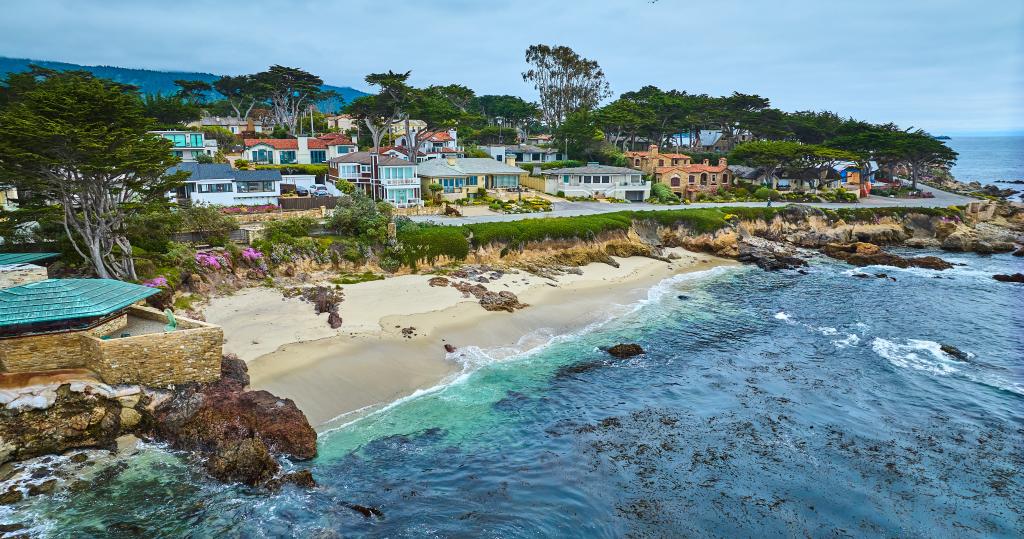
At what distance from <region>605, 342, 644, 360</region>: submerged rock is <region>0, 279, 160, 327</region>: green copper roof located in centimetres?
2252

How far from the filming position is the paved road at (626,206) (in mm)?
53281

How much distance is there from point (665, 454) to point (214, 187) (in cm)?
4417

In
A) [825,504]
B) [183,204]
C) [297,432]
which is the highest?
[183,204]

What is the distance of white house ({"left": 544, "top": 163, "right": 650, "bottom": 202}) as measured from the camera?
248 ft

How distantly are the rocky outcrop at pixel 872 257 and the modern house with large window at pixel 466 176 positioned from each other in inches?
1447

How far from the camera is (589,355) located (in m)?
31.0

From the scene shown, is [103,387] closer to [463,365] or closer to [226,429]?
[226,429]

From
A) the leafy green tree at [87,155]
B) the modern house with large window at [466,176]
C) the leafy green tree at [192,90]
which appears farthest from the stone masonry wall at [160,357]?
the leafy green tree at [192,90]

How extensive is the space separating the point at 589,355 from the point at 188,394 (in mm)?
18689

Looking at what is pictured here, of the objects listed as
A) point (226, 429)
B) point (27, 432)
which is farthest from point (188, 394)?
point (27, 432)

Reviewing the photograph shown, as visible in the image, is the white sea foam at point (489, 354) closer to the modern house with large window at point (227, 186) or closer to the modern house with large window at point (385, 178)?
the modern house with large window at point (385, 178)

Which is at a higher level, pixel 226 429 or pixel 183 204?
pixel 183 204

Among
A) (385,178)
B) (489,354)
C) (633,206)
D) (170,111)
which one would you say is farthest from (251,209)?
(633,206)

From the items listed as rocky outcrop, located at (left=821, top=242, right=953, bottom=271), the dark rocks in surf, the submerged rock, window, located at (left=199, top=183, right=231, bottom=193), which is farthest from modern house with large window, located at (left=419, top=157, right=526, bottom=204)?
the dark rocks in surf
